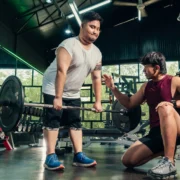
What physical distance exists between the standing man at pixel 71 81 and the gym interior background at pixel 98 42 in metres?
5.49

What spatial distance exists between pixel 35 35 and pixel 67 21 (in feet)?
4.75

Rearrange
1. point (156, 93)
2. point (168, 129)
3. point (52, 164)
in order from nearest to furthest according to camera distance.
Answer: point (168, 129), point (52, 164), point (156, 93)

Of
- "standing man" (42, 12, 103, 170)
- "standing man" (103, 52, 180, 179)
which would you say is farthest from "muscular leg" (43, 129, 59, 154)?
"standing man" (103, 52, 180, 179)

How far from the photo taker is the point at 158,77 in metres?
1.95

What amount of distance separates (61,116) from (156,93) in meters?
0.76

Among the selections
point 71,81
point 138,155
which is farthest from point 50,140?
point 138,155

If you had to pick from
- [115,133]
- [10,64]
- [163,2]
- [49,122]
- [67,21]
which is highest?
[163,2]

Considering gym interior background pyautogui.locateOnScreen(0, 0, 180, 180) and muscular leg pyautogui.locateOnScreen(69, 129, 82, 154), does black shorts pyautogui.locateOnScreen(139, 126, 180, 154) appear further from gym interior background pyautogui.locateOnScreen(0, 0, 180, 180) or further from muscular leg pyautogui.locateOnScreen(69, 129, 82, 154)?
gym interior background pyautogui.locateOnScreen(0, 0, 180, 180)

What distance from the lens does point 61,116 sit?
208cm

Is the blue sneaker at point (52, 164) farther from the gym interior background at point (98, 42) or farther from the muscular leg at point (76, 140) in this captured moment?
the gym interior background at point (98, 42)

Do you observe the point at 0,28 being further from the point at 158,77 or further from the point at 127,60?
the point at 158,77

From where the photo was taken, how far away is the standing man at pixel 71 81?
185cm

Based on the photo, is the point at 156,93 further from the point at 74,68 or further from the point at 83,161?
the point at 83,161

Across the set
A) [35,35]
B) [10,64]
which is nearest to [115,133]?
[10,64]
